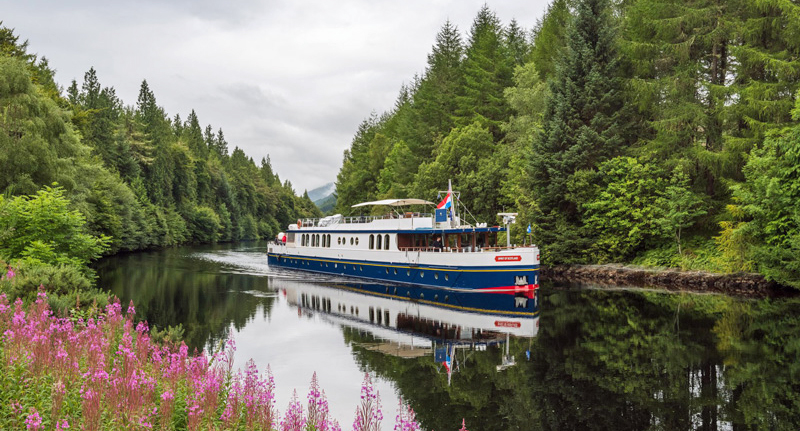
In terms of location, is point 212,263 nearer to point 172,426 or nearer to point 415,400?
point 415,400

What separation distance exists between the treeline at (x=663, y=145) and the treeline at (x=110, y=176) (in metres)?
33.9

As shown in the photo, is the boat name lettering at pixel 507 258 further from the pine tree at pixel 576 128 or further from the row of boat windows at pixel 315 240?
the row of boat windows at pixel 315 240

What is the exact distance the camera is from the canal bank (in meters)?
31.7

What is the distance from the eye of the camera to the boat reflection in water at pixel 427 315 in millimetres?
19469

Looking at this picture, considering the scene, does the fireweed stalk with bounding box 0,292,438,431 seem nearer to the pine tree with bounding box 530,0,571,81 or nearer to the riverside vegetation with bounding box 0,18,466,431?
the riverside vegetation with bounding box 0,18,466,431

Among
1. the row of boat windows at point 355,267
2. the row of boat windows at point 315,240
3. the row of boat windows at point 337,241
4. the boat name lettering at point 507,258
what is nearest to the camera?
the boat name lettering at point 507,258

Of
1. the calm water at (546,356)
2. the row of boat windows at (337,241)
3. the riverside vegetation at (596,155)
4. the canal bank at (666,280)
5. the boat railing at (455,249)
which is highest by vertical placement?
the riverside vegetation at (596,155)

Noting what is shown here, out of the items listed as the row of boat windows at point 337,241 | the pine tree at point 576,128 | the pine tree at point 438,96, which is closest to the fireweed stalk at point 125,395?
the row of boat windows at point 337,241

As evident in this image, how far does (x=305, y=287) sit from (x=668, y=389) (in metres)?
27.9

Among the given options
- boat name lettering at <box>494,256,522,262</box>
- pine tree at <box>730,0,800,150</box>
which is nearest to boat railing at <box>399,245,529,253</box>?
boat name lettering at <box>494,256,522,262</box>

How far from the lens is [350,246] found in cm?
4381

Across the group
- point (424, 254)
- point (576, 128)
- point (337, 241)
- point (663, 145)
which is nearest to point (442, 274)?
point (424, 254)

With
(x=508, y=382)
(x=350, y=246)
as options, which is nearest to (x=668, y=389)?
(x=508, y=382)

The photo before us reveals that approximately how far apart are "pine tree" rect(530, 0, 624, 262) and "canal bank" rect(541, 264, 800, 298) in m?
1.72
